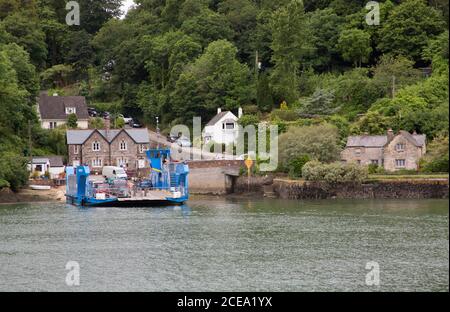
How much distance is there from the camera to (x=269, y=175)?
78375mm

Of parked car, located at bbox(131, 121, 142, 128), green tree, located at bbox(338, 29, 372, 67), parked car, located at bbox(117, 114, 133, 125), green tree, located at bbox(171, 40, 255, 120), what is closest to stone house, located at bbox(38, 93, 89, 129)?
parked car, located at bbox(117, 114, 133, 125)

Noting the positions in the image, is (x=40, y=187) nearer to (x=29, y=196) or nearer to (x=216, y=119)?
(x=29, y=196)

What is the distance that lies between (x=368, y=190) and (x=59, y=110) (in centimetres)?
3549

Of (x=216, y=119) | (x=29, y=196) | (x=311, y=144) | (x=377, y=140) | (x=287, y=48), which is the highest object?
(x=287, y=48)

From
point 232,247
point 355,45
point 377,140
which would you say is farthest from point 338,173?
point 355,45

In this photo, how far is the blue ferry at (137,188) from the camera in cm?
7156

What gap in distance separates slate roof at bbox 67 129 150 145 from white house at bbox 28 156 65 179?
4.56 metres

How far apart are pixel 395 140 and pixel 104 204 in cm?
2078

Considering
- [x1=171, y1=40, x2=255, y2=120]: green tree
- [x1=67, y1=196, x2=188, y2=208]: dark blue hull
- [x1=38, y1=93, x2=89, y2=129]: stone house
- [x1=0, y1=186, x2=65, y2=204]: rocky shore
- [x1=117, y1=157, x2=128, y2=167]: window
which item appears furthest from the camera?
[x1=38, y1=93, x2=89, y2=129]: stone house

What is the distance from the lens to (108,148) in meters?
91.2

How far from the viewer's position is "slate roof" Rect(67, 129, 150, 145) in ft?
296

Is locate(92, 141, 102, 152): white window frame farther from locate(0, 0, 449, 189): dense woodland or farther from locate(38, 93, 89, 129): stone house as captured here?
locate(38, 93, 89, 129): stone house
